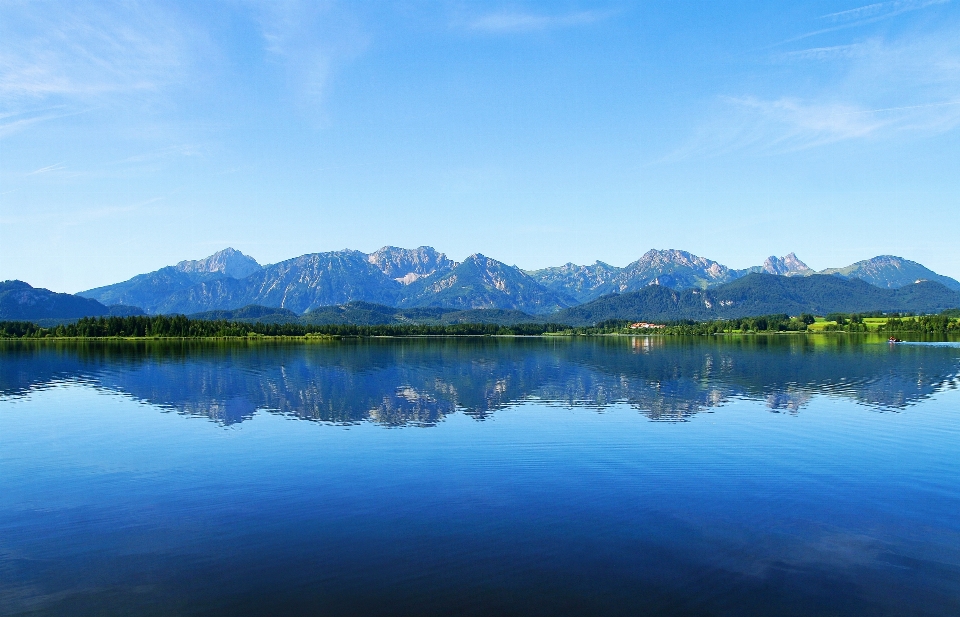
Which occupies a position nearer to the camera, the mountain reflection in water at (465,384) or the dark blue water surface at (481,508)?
the dark blue water surface at (481,508)

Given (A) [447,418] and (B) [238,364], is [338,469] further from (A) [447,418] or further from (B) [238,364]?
(B) [238,364]

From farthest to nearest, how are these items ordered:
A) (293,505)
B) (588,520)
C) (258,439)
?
1. (258,439)
2. (293,505)
3. (588,520)

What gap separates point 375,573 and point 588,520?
31.6 ft

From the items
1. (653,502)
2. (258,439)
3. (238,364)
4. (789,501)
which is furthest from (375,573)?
(238,364)

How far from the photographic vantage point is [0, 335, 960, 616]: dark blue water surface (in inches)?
741

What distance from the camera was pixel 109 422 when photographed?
50594mm


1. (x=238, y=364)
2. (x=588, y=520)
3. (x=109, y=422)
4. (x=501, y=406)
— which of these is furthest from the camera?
(x=238, y=364)

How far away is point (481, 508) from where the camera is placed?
1069 inches

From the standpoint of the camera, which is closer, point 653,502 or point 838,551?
point 838,551

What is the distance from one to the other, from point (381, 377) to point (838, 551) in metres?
73.1

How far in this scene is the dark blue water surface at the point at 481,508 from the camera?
61.7 ft

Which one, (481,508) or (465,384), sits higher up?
(481,508)

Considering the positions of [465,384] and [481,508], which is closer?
[481,508]

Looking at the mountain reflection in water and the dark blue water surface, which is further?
the mountain reflection in water
